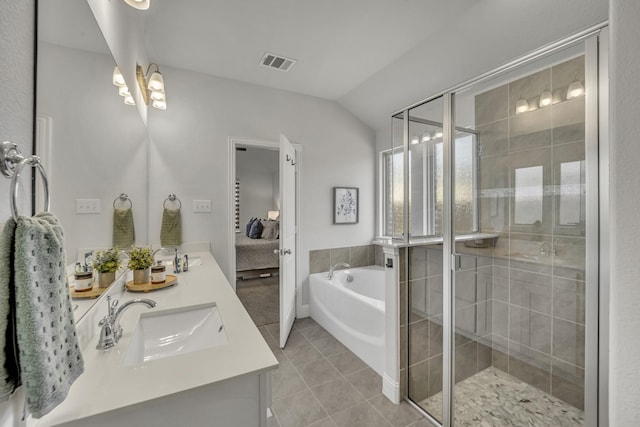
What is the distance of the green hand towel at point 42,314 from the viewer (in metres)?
0.44

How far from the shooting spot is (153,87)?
221 cm

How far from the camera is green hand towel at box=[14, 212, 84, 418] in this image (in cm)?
44

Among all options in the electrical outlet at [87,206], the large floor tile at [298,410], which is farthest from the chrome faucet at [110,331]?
the large floor tile at [298,410]

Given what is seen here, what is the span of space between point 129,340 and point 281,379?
1.43 m

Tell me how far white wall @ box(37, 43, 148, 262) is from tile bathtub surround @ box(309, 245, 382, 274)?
219 cm

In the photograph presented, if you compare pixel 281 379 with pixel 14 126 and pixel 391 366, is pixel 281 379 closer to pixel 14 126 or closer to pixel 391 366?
pixel 391 366

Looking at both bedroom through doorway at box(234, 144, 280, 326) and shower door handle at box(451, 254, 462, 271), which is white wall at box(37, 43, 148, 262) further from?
shower door handle at box(451, 254, 462, 271)

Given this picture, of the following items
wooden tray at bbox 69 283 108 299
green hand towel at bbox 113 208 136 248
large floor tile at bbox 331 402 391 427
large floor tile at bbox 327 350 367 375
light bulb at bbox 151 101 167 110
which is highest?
light bulb at bbox 151 101 167 110

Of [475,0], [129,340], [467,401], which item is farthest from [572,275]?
[129,340]

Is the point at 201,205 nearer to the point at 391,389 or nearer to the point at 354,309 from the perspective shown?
the point at 354,309

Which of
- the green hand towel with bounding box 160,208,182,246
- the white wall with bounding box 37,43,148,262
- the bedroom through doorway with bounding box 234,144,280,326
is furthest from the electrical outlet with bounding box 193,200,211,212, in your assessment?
the white wall with bounding box 37,43,148,262

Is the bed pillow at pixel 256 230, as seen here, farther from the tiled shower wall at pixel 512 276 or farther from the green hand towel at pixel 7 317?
the green hand towel at pixel 7 317

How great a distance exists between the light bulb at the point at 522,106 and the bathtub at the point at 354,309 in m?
1.72

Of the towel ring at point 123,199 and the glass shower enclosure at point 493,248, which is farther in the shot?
the glass shower enclosure at point 493,248
